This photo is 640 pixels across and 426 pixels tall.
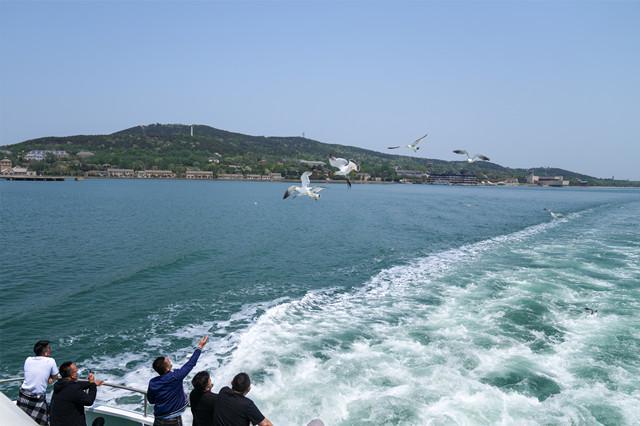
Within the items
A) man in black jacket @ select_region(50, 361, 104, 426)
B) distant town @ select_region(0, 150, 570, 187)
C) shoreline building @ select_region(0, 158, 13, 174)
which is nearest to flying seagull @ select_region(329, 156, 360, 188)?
man in black jacket @ select_region(50, 361, 104, 426)

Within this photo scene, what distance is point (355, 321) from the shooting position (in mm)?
13297

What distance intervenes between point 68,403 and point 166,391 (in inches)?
40.1

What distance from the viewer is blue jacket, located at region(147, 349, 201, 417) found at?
4965mm

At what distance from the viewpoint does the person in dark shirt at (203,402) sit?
4684 mm

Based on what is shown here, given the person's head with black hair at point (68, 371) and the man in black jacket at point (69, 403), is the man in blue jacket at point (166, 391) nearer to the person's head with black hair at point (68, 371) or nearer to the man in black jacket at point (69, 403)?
the man in black jacket at point (69, 403)

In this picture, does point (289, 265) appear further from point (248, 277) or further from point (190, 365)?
point (190, 365)

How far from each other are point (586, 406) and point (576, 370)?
161 centimetres

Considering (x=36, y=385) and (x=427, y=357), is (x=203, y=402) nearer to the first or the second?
(x=36, y=385)

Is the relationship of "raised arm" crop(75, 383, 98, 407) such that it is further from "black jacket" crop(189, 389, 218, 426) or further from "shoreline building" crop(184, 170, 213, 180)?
"shoreline building" crop(184, 170, 213, 180)

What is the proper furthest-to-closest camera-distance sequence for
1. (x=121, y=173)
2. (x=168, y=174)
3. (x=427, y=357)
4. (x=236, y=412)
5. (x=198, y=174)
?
1. (x=198, y=174)
2. (x=168, y=174)
3. (x=121, y=173)
4. (x=427, y=357)
5. (x=236, y=412)

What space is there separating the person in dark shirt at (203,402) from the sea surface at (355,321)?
364 cm

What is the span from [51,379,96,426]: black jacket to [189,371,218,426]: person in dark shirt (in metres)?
1.18

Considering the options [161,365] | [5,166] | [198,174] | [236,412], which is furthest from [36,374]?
[5,166]

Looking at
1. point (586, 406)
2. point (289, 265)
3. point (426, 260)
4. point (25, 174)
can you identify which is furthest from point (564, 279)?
point (25, 174)
